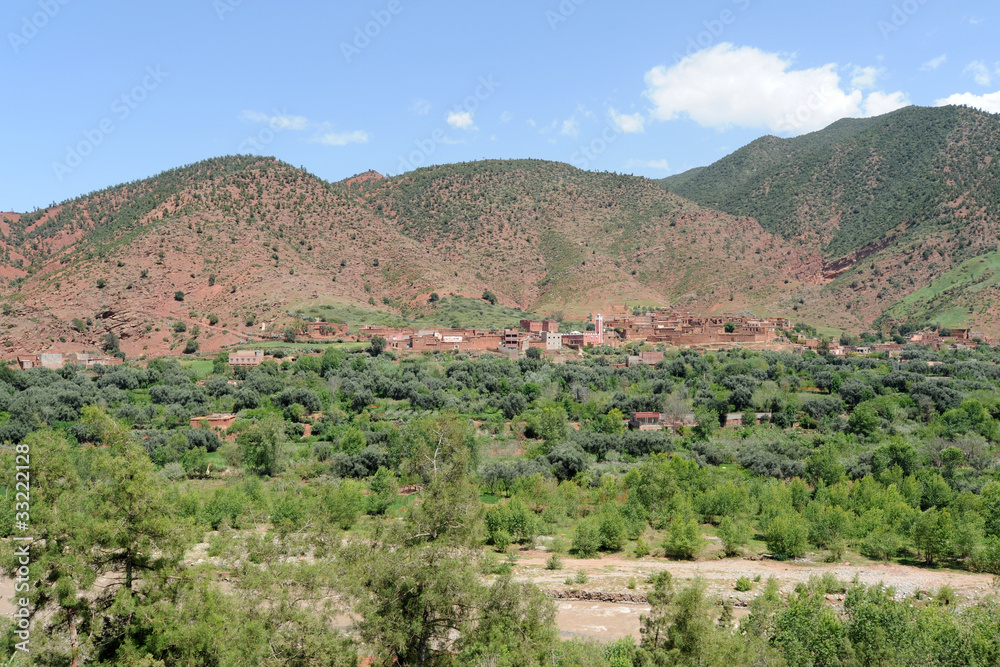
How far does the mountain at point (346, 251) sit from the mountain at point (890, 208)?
30.1ft

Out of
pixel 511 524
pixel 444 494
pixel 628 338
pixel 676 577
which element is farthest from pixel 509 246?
pixel 444 494

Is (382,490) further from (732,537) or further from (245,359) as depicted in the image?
(245,359)

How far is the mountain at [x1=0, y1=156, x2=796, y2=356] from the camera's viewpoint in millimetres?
69000

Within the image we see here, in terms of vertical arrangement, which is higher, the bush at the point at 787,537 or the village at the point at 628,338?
the village at the point at 628,338

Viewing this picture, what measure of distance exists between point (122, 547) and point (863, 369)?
57.1 meters

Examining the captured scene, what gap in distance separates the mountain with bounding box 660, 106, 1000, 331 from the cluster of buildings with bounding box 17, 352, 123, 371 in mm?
82376

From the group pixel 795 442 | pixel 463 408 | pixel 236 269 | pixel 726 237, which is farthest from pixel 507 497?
pixel 726 237

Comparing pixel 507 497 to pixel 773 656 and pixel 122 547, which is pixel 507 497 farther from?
pixel 122 547

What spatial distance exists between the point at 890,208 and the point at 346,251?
284ft

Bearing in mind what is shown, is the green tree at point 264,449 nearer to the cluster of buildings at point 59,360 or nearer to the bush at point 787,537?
the bush at point 787,537

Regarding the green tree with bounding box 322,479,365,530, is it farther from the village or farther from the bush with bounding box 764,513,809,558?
the village

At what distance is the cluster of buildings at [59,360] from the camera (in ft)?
176

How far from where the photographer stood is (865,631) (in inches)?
553

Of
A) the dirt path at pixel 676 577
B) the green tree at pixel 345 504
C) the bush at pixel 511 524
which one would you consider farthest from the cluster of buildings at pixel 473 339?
the dirt path at pixel 676 577
